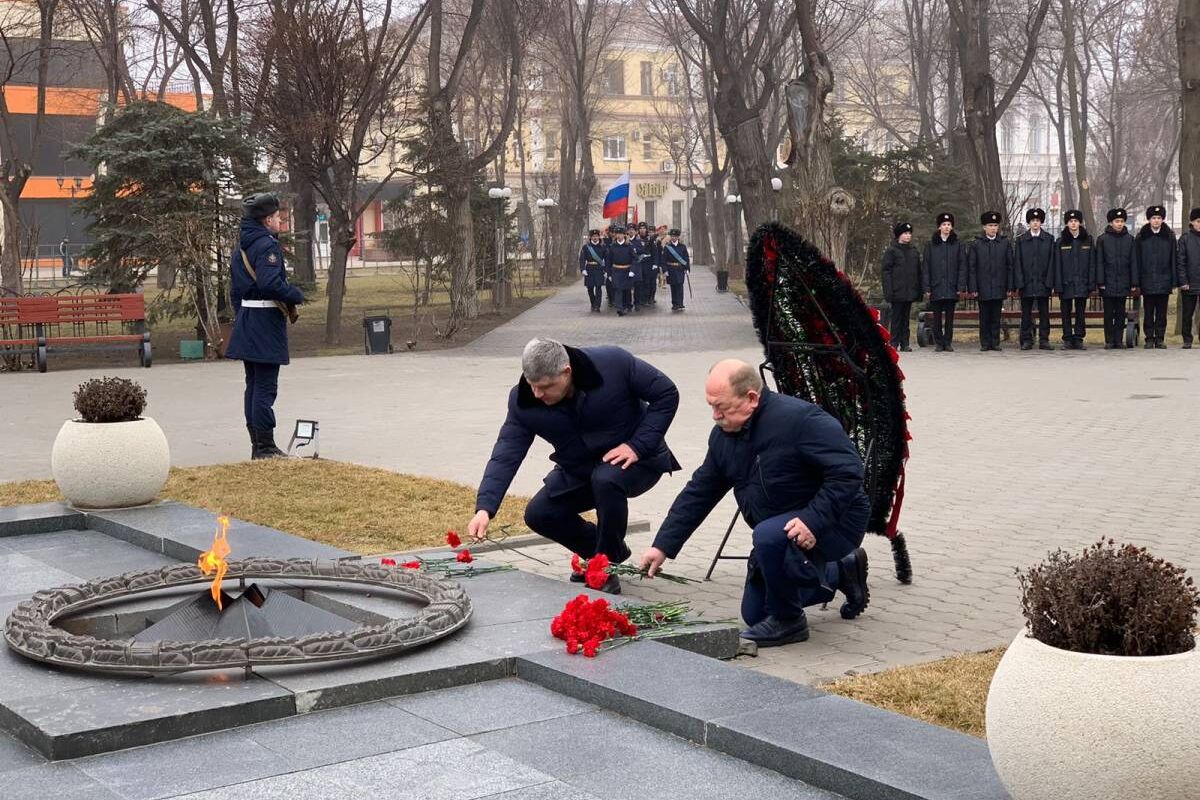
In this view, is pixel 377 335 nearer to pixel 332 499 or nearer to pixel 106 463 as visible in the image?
pixel 332 499

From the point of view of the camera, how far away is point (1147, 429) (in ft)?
47.5

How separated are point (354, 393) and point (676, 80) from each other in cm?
6872

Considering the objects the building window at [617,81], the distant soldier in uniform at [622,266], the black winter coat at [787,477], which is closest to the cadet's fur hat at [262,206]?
the black winter coat at [787,477]

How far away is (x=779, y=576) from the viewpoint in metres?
6.75

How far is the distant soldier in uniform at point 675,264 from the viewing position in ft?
125

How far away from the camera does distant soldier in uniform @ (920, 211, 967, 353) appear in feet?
79.0

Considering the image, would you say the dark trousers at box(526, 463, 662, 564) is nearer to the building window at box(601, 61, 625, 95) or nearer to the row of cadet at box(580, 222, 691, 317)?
the row of cadet at box(580, 222, 691, 317)

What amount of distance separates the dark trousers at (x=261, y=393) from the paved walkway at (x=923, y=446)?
29.3 inches

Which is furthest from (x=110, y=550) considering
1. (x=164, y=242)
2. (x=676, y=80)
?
(x=676, y=80)

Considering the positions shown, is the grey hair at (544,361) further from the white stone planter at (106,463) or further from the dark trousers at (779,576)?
the white stone planter at (106,463)

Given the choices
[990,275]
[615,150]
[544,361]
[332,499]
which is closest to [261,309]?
[332,499]

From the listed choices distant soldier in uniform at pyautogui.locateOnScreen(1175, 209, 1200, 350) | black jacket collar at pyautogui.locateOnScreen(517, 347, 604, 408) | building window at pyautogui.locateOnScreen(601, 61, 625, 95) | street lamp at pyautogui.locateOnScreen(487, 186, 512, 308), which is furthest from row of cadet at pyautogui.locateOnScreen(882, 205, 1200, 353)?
building window at pyautogui.locateOnScreen(601, 61, 625, 95)

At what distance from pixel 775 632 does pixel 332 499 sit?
15.5 ft

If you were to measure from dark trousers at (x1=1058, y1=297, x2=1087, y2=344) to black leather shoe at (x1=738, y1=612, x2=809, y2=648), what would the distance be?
1833cm
